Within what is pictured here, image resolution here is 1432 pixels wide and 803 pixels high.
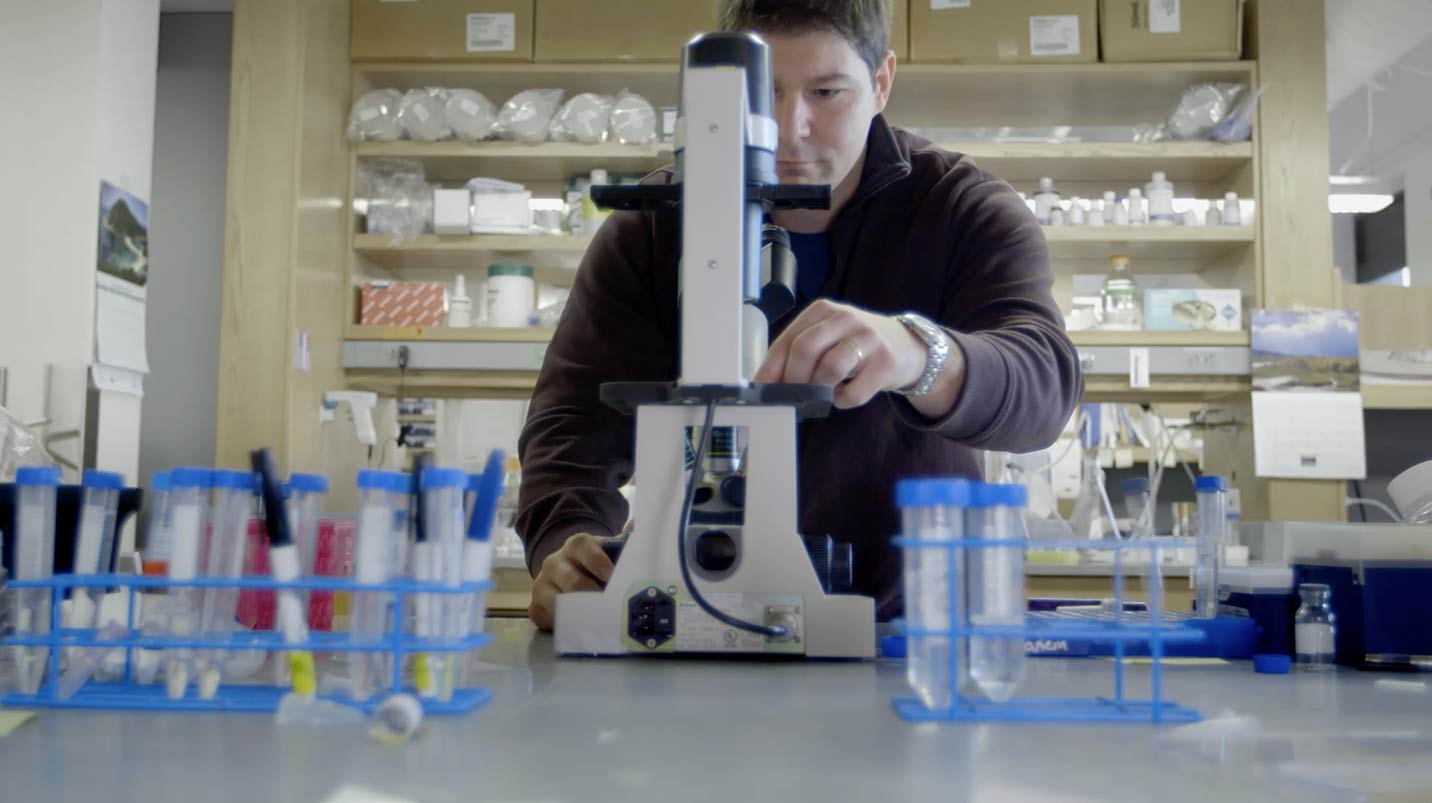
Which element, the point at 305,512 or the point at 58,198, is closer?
the point at 305,512

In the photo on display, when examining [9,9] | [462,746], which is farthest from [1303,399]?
[9,9]

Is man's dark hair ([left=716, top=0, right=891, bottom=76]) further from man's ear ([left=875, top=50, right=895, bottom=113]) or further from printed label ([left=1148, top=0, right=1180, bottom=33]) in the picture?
printed label ([left=1148, top=0, right=1180, bottom=33])

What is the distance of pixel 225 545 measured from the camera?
28.7 inches

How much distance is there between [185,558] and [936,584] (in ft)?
1.47

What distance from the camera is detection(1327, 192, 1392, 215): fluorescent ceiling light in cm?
596

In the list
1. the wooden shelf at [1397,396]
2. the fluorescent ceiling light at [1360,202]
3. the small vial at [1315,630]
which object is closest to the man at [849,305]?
the small vial at [1315,630]

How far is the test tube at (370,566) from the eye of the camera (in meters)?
0.68

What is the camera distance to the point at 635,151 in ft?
9.71

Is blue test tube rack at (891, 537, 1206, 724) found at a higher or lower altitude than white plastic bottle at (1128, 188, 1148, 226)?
lower

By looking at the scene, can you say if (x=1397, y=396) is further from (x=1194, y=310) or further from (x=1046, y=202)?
(x=1046, y=202)

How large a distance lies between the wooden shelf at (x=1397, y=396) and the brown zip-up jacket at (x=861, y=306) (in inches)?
76.6

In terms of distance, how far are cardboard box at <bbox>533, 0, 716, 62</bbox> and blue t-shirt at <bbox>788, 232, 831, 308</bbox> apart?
162cm

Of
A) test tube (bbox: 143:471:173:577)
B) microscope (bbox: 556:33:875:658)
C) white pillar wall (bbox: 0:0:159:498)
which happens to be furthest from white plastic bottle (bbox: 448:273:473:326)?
test tube (bbox: 143:471:173:577)

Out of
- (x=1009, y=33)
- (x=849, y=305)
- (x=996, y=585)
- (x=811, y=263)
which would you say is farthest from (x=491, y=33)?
(x=996, y=585)
